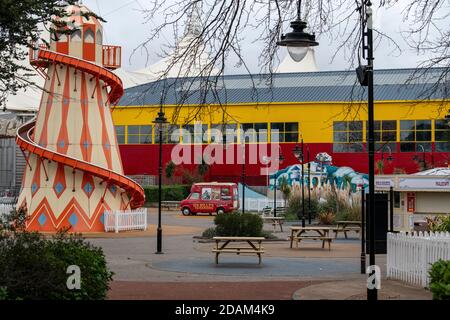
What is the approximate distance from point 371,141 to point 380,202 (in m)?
9.16

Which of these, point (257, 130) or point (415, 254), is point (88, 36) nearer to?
point (415, 254)

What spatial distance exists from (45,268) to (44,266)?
3 centimetres

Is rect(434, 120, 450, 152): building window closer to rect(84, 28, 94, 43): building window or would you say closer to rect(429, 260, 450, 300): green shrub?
rect(84, 28, 94, 43): building window

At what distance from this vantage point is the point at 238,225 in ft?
98.2

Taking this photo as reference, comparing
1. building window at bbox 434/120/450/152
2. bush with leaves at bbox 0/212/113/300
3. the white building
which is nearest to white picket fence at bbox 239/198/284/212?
building window at bbox 434/120/450/152

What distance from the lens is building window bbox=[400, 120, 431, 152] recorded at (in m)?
62.5

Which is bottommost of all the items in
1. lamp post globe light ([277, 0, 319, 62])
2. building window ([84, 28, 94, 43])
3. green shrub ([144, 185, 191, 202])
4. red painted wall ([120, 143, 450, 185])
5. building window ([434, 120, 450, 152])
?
green shrub ([144, 185, 191, 202])

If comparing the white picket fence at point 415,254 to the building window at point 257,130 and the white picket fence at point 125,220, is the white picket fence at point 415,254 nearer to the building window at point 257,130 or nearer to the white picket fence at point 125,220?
the white picket fence at point 125,220

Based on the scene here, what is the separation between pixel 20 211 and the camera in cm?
1149

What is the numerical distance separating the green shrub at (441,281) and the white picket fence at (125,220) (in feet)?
85.4

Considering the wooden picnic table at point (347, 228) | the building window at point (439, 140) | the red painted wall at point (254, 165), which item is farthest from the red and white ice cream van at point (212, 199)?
the building window at point (439, 140)

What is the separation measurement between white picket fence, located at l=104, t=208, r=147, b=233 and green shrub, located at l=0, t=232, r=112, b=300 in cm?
2409

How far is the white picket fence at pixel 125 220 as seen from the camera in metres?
35.2

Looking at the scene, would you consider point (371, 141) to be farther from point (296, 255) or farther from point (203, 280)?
point (296, 255)
